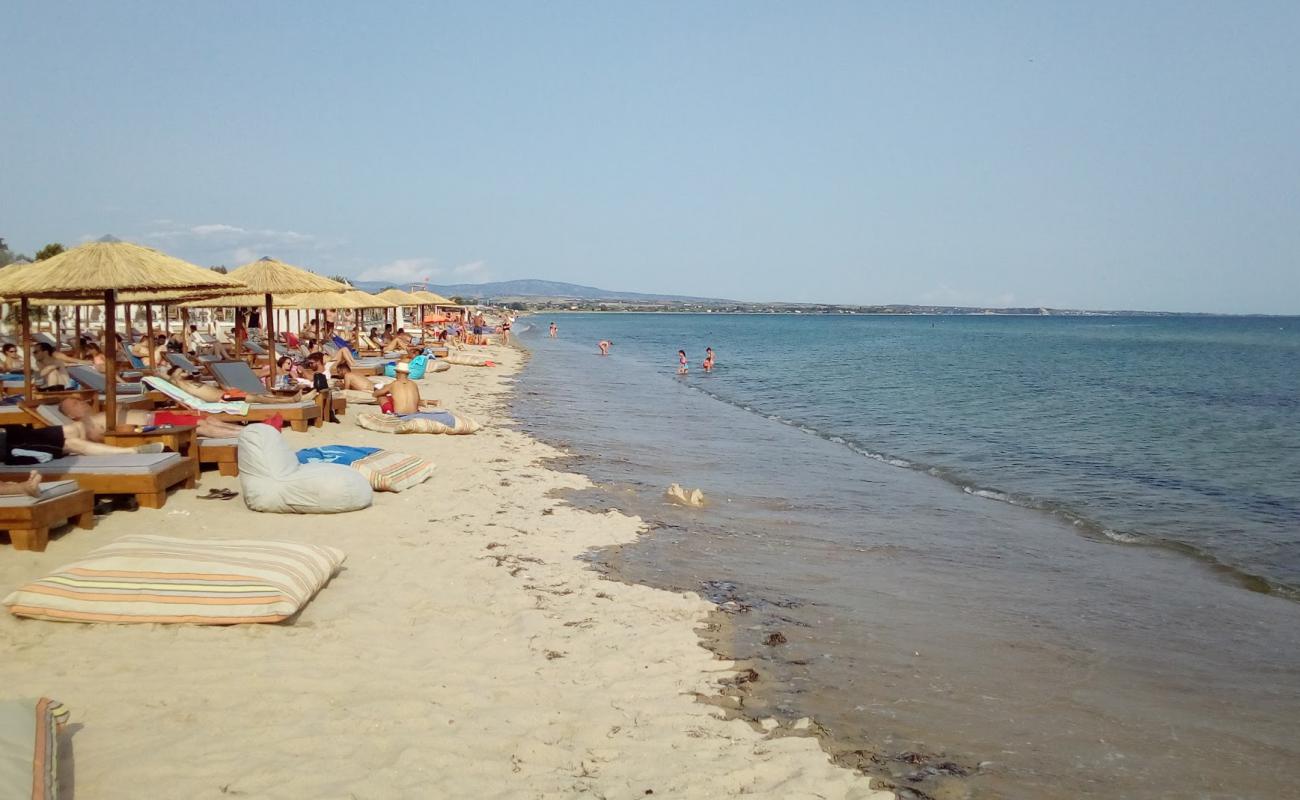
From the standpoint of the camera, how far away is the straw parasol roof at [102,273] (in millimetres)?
7828

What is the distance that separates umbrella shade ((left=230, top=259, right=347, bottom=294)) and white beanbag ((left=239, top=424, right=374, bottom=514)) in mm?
5982

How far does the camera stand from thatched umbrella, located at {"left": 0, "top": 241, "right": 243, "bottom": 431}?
7.83m

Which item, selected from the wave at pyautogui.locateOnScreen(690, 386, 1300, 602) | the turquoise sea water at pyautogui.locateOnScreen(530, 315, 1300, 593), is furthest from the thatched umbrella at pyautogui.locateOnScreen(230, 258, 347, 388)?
the turquoise sea water at pyautogui.locateOnScreen(530, 315, 1300, 593)

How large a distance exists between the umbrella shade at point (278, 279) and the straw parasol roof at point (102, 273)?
14.3 ft

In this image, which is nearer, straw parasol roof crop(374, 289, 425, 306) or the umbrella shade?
the umbrella shade

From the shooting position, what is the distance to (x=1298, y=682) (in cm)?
554

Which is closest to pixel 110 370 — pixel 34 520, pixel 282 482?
pixel 282 482

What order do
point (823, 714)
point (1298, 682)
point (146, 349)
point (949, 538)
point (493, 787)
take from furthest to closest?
1. point (146, 349)
2. point (949, 538)
3. point (1298, 682)
4. point (823, 714)
5. point (493, 787)

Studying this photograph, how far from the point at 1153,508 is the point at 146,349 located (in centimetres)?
1708

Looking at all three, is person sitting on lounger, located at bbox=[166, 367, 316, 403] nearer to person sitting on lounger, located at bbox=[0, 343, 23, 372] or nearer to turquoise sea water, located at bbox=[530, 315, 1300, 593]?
person sitting on lounger, located at bbox=[0, 343, 23, 372]

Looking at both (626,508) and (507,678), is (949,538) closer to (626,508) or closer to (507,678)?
(626,508)

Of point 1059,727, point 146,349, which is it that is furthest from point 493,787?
point 146,349

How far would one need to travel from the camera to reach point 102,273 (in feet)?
26.0

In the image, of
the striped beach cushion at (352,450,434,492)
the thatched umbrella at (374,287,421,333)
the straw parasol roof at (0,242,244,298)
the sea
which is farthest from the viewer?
the thatched umbrella at (374,287,421,333)
